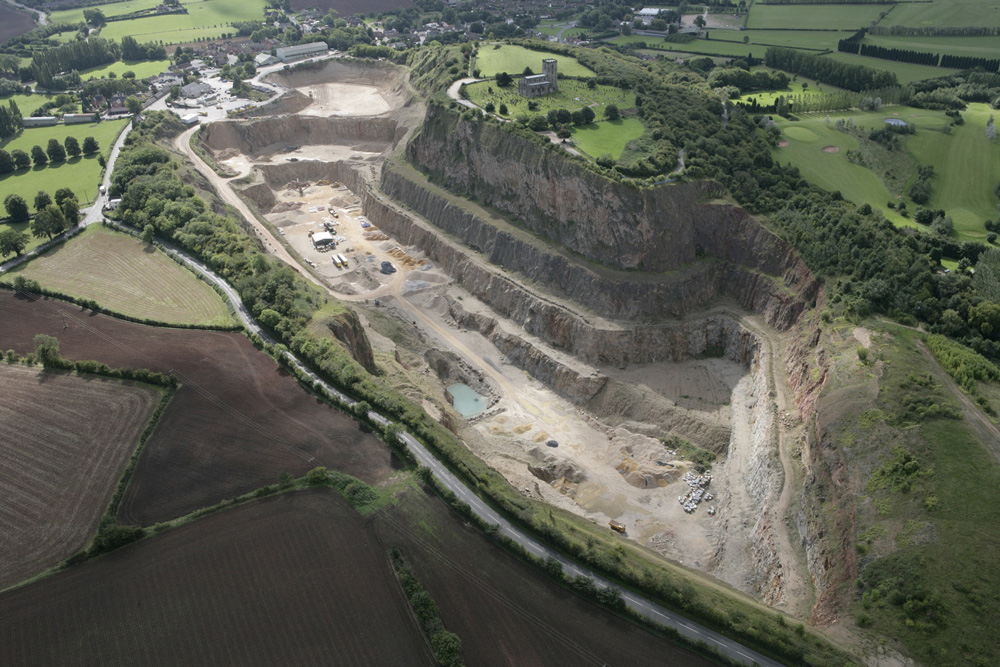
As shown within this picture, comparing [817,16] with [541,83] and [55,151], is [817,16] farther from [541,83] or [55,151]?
[55,151]

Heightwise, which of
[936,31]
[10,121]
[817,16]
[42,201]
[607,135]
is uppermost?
[817,16]

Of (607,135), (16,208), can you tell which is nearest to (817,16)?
(607,135)

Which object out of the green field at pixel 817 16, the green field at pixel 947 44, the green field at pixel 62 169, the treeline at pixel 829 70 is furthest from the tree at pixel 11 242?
the green field at pixel 817 16

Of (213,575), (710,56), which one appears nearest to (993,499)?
(213,575)

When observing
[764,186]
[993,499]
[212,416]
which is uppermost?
[764,186]

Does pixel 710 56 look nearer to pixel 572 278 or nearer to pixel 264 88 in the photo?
pixel 572 278

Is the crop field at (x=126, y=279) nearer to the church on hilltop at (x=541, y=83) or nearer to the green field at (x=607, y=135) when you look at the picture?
the green field at (x=607, y=135)
